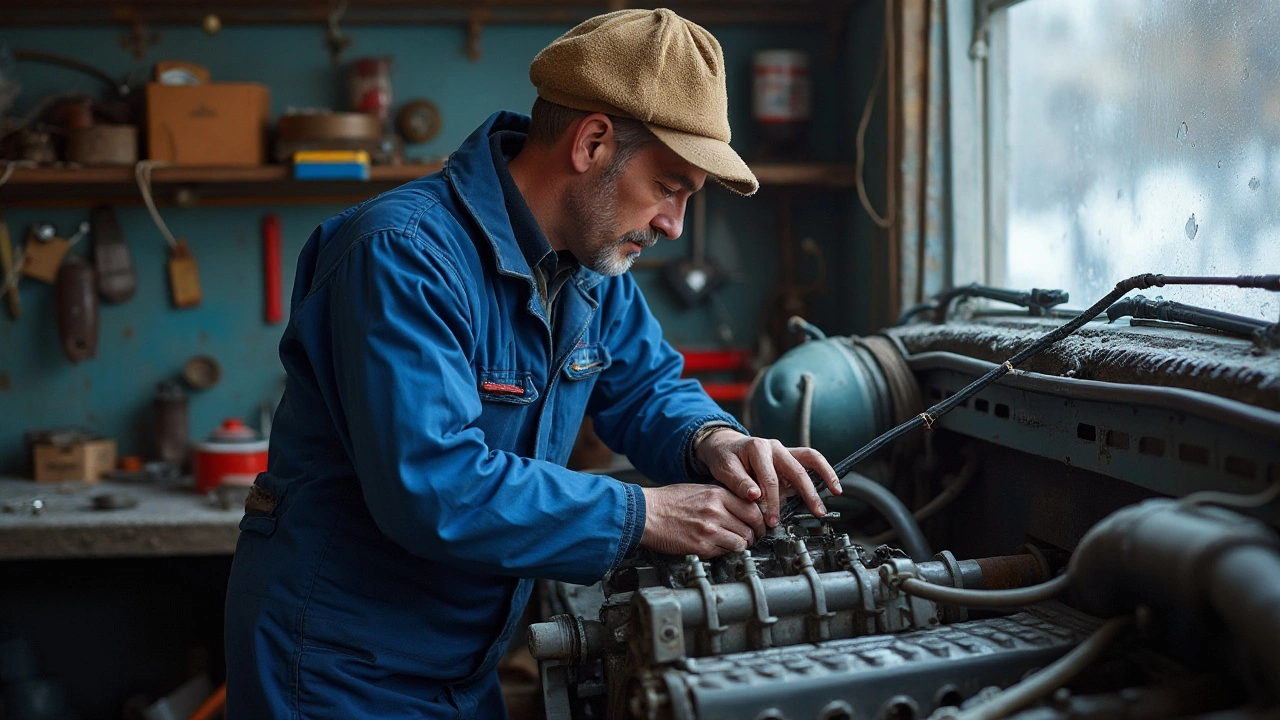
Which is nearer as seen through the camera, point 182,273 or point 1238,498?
point 1238,498

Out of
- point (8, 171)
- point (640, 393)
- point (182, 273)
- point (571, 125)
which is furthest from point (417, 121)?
point (571, 125)

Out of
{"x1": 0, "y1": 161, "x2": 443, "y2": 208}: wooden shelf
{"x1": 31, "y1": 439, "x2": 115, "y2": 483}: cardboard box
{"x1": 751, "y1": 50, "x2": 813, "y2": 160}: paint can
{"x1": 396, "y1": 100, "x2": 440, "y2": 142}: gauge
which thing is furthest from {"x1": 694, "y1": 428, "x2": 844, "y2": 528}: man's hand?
{"x1": 31, "y1": 439, "x2": 115, "y2": 483}: cardboard box

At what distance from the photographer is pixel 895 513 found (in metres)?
1.83

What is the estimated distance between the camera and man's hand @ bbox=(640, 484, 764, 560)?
1497 millimetres

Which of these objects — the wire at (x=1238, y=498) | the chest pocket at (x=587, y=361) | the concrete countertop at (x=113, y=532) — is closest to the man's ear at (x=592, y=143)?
the chest pocket at (x=587, y=361)

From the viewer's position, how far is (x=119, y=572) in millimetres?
3740

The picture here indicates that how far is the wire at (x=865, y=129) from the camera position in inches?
116

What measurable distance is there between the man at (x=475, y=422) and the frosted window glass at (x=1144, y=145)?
2.83 ft

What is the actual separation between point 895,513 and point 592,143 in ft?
2.78

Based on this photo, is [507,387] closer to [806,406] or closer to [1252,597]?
[806,406]

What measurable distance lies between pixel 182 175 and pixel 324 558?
2.08 meters

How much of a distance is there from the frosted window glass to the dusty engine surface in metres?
0.33

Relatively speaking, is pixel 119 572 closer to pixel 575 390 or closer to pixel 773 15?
pixel 575 390

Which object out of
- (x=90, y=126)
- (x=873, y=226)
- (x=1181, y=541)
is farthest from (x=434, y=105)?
(x=1181, y=541)
